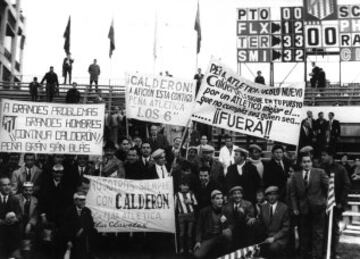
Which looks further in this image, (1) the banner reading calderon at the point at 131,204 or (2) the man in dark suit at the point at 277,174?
(2) the man in dark suit at the point at 277,174

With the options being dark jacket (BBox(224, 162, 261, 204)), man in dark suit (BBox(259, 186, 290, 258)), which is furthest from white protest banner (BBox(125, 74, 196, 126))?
man in dark suit (BBox(259, 186, 290, 258))

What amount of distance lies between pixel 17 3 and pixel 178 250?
42758 mm

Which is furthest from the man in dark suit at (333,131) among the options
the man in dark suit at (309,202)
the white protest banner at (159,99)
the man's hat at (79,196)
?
the man's hat at (79,196)

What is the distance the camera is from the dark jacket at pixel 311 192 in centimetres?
907

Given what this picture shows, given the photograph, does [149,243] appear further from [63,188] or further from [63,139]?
[63,139]

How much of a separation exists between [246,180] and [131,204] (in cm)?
209

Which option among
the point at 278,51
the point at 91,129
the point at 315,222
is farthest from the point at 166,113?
the point at 278,51

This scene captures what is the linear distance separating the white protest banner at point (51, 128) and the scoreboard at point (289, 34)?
16025 mm

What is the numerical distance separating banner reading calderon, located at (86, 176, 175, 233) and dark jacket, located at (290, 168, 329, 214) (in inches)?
83.1

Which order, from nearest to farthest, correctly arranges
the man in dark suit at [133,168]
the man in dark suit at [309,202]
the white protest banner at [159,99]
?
the man in dark suit at [309,202]
the man in dark suit at [133,168]
the white protest banner at [159,99]

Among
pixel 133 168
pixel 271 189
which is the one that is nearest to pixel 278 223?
pixel 271 189

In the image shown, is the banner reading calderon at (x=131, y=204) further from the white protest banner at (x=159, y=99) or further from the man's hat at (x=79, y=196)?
the white protest banner at (x=159, y=99)

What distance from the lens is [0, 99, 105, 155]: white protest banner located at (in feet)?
35.9

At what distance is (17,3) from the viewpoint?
47.8m
